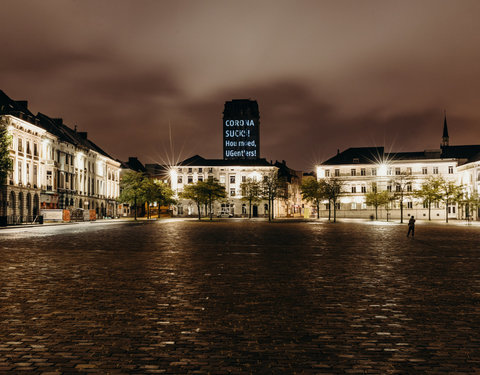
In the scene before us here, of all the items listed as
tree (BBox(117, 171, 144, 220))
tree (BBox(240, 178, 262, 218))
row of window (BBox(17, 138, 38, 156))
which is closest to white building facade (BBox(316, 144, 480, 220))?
tree (BBox(240, 178, 262, 218))

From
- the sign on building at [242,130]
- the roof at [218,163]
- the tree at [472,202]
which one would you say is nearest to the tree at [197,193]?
the roof at [218,163]

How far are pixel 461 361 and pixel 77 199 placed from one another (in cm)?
8159

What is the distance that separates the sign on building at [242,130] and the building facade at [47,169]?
78236mm

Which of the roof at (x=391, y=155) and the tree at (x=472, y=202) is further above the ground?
the roof at (x=391, y=155)

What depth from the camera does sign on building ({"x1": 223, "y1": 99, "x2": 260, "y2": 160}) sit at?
172 metres

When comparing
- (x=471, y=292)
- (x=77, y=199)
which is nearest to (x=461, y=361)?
(x=471, y=292)

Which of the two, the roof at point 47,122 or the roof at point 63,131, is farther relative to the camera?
the roof at point 63,131

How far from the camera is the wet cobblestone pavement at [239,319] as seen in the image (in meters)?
5.70

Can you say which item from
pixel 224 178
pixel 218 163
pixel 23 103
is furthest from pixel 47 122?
pixel 224 178

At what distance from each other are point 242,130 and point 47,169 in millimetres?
107905

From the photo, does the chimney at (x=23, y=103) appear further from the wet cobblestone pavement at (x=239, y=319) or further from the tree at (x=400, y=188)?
the wet cobblestone pavement at (x=239, y=319)

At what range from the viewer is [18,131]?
60.6 m

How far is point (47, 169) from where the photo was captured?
69.7m

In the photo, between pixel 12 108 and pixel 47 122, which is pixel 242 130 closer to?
pixel 47 122
